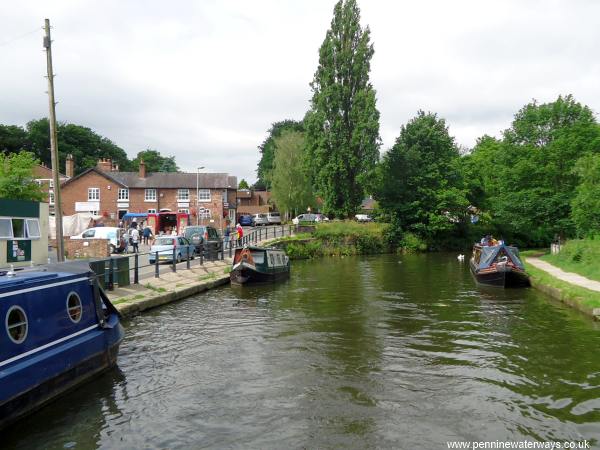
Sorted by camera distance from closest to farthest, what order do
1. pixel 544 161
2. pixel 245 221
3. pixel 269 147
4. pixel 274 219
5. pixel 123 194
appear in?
pixel 544 161, pixel 123 194, pixel 245 221, pixel 274 219, pixel 269 147

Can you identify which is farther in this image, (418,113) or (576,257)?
(418,113)

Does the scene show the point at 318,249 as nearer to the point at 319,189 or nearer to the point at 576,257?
the point at 319,189

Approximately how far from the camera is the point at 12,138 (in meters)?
76.8

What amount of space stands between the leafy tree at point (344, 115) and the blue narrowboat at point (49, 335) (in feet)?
125

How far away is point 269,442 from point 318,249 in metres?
35.0

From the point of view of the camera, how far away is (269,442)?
726 centimetres

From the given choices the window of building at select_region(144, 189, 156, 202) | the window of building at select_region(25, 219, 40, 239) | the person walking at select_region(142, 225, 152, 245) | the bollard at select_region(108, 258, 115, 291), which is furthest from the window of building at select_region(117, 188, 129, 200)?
the bollard at select_region(108, 258, 115, 291)

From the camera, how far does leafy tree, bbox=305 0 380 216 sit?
153 feet

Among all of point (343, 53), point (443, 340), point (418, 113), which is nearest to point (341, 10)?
point (343, 53)

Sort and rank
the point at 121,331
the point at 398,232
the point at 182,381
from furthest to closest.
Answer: the point at 398,232
the point at 121,331
the point at 182,381

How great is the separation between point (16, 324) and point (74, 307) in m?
1.67

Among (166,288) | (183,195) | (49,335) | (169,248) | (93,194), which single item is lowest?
(166,288)

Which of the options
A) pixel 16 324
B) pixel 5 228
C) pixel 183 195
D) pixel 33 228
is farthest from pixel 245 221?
pixel 16 324

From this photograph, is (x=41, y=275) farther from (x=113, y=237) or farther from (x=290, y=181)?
(x=290, y=181)
